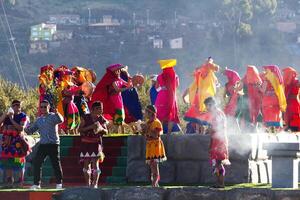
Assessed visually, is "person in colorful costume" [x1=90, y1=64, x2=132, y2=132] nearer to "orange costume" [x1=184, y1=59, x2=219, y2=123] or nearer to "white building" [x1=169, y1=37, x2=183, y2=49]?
"orange costume" [x1=184, y1=59, x2=219, y2=123]

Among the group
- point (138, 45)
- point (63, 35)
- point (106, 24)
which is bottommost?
point (138, 45)

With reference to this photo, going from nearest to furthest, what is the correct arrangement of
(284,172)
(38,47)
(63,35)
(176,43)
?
(284,172)
(176,43)
(38,47)
(63,35)

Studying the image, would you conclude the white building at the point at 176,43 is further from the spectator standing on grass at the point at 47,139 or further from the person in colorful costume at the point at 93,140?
the person in colorful costume at the point at 93,140

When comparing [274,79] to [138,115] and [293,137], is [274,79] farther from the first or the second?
[138,115]

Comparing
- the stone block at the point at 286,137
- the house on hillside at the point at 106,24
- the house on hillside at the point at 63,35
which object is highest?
the house on hillside at the point at 106,24

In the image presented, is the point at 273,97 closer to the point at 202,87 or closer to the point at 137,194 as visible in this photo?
the point at 202,87

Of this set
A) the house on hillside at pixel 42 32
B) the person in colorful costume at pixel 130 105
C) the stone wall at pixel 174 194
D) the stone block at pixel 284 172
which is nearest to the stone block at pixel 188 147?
the stone block at pixel 284 172

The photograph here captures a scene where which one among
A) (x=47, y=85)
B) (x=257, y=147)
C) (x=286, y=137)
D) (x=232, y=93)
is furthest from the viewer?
(x=47, y=85)

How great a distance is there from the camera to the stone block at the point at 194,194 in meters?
17.2

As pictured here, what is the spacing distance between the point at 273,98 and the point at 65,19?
563 ft

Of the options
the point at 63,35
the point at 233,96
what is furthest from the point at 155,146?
the point at 63,35

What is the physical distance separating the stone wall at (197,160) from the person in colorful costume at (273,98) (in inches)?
136

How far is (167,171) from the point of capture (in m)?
21.2

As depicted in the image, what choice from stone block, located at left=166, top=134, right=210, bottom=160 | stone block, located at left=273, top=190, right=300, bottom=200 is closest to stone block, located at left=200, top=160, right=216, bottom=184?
stone block, located at left=166, top=134, right=210, bottom=160
